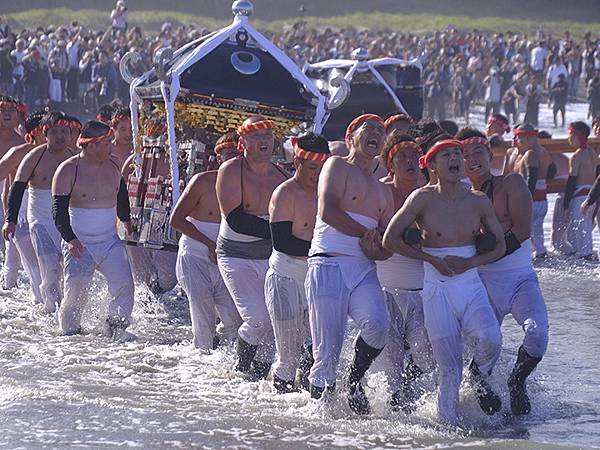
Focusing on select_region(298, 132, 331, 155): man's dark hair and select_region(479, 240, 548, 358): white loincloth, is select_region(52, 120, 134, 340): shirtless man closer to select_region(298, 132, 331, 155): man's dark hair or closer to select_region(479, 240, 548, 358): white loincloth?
select_region(298, 132, 331, 155): man's dark hair

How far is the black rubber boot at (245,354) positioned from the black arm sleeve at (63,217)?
1.98 metres

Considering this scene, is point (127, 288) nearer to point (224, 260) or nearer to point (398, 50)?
point (224, 260)

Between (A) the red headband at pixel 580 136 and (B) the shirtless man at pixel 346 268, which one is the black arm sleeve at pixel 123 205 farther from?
(A) the red headband at pixel 580 136

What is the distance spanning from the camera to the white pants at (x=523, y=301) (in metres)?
8.17

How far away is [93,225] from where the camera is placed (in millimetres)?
10664

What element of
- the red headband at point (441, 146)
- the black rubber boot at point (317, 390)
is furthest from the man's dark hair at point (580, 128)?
the black rubber boot at point (317, 390)

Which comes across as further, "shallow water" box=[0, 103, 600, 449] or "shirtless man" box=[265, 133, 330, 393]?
"shirtless man" box=[265, 133, 330, 393]

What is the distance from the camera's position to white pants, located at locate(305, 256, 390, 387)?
801cm

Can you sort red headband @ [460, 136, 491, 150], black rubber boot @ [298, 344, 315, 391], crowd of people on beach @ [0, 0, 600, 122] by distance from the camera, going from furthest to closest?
1. crowd of people on beach @ [0, 0, 600, 122]
2. black rubber boot @ [298, 344, 315, 391]
3. red headband @ [460, 136, 491, 150]

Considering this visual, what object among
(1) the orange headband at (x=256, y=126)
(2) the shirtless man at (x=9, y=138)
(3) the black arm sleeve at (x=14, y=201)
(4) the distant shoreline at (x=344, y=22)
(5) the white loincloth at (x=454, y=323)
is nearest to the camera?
(5) the white loincloth at (x=454, y=323)

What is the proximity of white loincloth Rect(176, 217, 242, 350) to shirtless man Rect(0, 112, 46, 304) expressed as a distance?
249 cm

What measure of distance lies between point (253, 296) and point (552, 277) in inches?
257

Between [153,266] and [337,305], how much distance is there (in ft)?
15.8

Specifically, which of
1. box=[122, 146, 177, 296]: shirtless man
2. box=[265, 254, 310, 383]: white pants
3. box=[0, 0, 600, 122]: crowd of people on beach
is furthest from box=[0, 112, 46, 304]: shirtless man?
box=[0, 0, 600, 122]: crowd of people on beach
